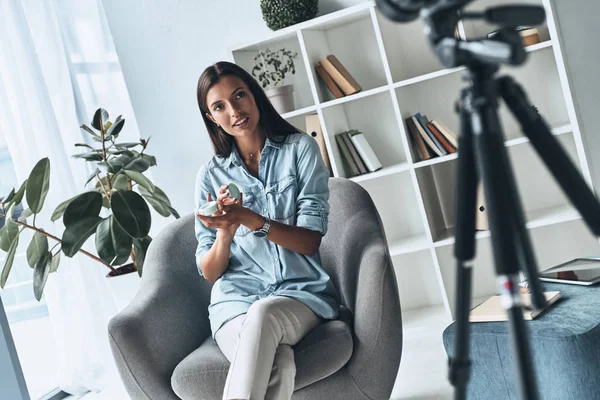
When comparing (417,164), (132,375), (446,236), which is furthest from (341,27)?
(132,375)

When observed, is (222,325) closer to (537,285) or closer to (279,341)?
(279,341)

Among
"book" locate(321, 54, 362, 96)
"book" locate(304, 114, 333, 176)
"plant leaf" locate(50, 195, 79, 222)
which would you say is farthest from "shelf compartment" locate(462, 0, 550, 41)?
"plant leaf" locate(50, 195, 79, 222)

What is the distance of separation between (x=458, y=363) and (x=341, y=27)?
111 inches

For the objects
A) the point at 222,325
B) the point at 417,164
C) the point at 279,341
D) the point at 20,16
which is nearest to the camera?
the point at 279,341

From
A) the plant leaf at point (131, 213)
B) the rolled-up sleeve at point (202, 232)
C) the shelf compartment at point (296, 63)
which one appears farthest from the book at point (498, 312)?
the shelf compartment at point (296, 63)

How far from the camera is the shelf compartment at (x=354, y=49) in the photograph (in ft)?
11.2

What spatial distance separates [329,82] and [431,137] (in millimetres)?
522

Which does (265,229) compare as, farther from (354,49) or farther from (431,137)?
(354,49)

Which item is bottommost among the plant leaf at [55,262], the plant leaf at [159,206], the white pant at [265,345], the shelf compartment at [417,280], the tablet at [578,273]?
the shelf compartment at [417,280]

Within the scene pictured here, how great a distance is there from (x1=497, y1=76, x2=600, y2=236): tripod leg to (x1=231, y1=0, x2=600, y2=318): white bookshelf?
89.3 inches

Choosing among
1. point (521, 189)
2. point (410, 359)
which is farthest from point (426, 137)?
point (410, 359)

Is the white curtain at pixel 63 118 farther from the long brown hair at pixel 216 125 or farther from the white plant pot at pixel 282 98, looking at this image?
the long brown hair at pixel 216 125

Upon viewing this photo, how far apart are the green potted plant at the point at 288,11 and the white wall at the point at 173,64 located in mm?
267

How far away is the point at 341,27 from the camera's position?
3.48m
